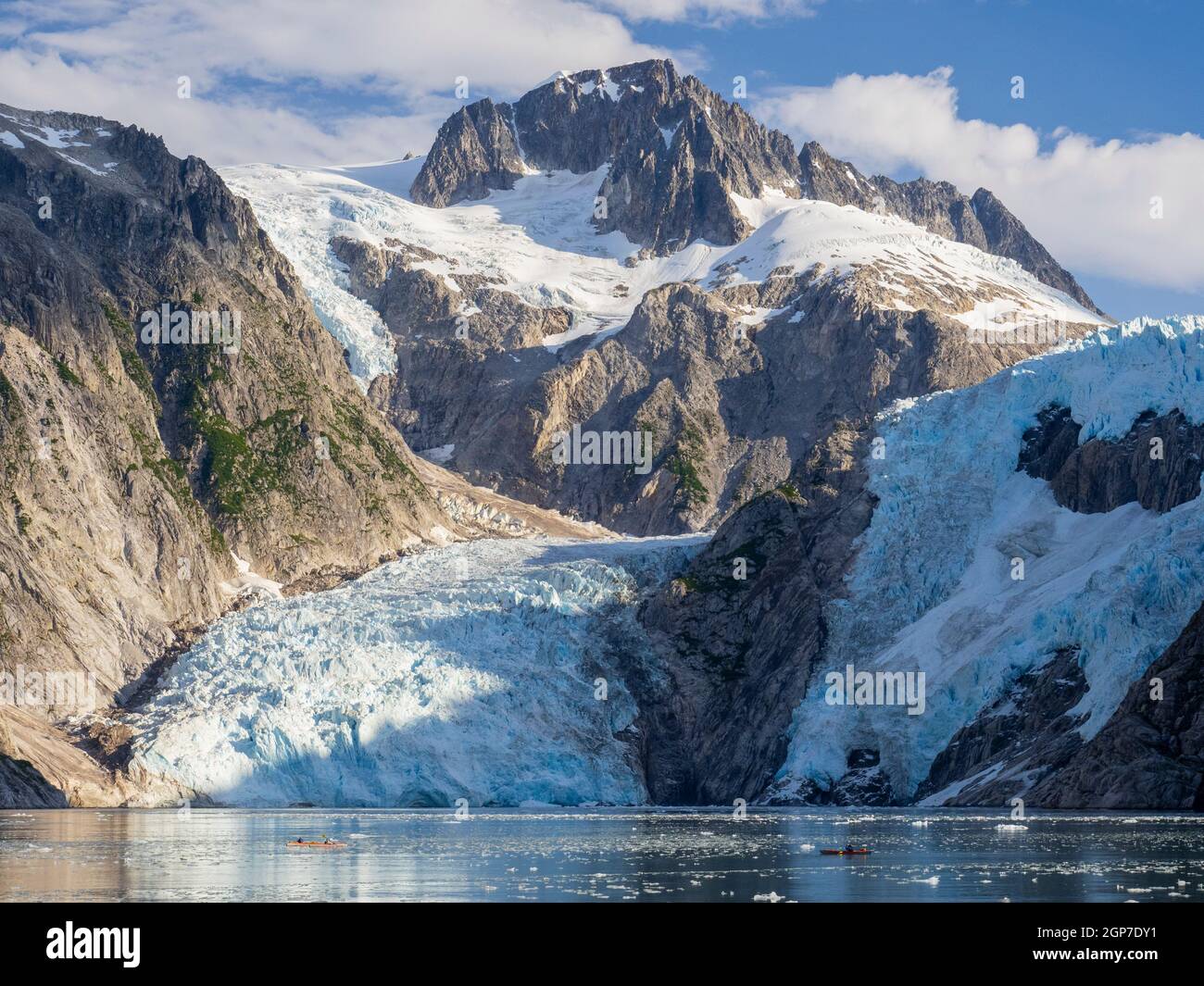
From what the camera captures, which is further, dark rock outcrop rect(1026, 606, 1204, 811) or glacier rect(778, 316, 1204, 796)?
glacier rect(778, 316, 1204, 796)

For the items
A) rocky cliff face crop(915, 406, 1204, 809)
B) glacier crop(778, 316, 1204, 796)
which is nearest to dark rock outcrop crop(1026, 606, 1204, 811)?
rocky cliff face crop(915, 406, 1204, 809)

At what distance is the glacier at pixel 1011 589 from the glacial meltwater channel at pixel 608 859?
22.8 metres

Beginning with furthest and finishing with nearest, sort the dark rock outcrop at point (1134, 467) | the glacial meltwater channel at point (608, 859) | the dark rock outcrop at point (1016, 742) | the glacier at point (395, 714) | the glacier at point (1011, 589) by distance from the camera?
the dark rock outcrop at point (1134, 467), the glacier at point (395, 714), the glacier at point (1011, 589), the dark rock outcrop at point (1016, 742), the glacial meltwater channel at point (608, 859)

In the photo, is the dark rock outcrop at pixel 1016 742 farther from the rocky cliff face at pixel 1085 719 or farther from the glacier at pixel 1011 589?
the glacier at pixel 1011 589

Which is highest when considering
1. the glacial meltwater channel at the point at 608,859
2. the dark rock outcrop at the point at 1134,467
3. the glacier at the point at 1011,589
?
the dark rock outcrop at the point at 1134,467

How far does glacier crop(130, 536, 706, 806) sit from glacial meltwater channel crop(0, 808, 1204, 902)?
24.8 m

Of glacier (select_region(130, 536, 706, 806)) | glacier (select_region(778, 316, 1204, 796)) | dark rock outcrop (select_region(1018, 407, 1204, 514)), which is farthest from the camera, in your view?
dark rock outcrop (select_region(1018, 407, 1204, 514))

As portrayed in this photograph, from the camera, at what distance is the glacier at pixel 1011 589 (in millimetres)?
157125

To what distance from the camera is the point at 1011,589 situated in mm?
180250

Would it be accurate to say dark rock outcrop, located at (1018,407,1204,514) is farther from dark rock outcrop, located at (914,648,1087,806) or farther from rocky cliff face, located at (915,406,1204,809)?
dark rock outcrop, located at (914,648,1087,806)

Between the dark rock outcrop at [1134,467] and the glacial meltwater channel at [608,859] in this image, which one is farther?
the dark rock outcrop at [1134,467]

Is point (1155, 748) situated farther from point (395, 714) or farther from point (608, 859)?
point (395, 714)

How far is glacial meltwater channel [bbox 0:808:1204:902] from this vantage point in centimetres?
8000

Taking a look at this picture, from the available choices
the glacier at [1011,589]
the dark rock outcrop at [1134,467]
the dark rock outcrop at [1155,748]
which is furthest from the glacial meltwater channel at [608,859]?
the dark rock outcrop at [1134,467]
